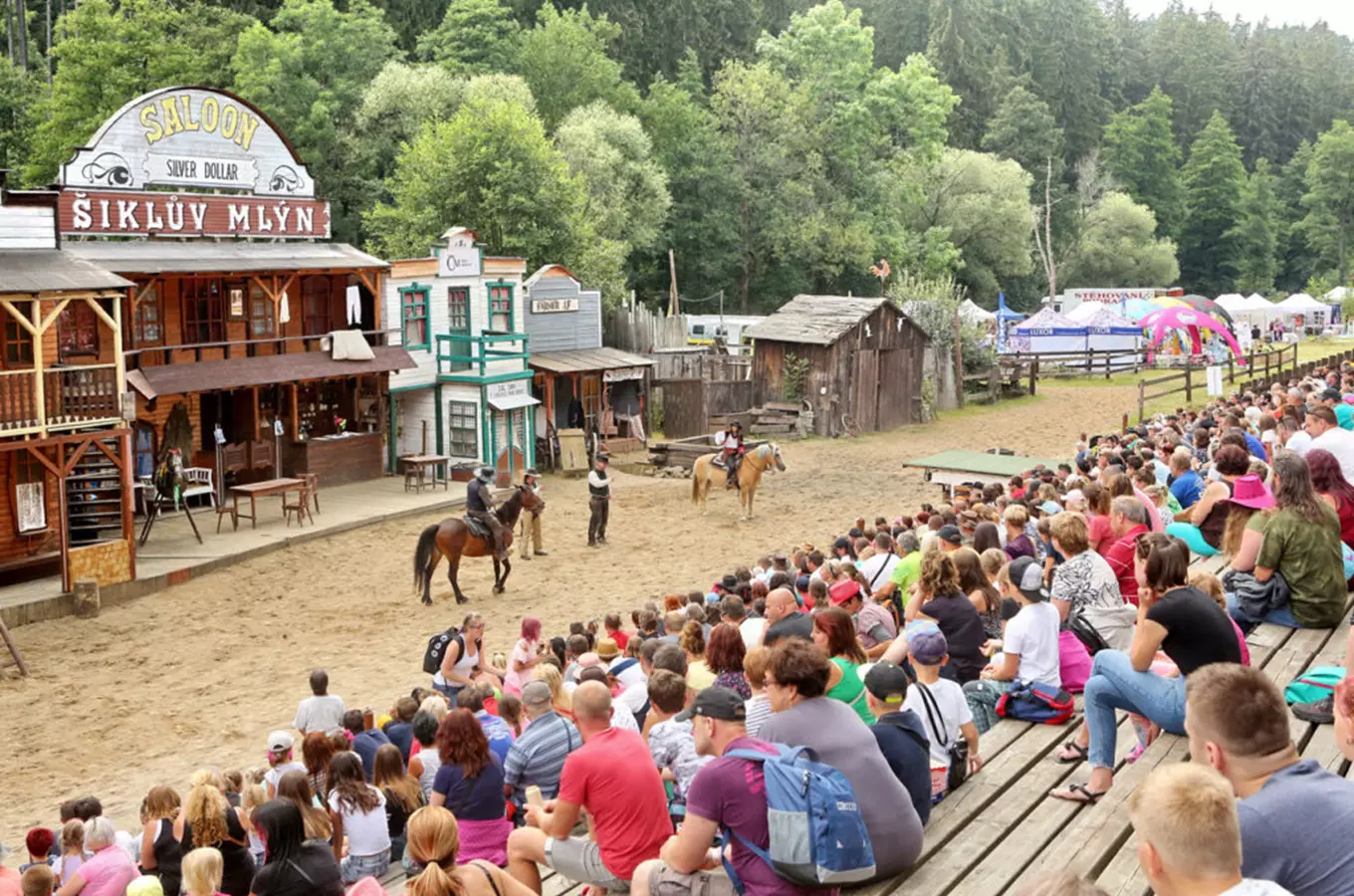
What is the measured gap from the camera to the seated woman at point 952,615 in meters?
9.16

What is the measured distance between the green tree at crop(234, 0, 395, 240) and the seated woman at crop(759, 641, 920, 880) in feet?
→ 138

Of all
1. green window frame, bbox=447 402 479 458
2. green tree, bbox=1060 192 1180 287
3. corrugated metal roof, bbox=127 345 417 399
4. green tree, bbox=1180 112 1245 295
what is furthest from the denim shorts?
green tree, bbox=1180 112 1245 295

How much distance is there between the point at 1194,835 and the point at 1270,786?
99 cm

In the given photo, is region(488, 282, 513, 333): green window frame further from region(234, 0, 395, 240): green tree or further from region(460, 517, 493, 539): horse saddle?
region(234, 0, 395, 240): green tree

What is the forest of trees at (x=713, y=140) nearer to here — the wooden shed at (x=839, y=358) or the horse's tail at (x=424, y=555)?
the wooden shed at (x=839, y=358)

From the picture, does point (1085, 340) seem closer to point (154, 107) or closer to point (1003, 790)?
point (154, 107)

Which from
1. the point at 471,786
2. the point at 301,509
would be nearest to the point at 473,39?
the point at 301,509

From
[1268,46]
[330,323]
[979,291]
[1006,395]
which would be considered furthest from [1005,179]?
[1268,46]

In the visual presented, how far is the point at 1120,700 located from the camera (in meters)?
7.31

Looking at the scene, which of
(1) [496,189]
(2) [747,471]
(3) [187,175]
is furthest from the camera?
(1) [496,189]

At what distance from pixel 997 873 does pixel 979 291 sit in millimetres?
64714

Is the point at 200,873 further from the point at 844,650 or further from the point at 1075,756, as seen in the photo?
the point at 1075,756

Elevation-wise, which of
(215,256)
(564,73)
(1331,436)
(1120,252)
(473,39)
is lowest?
(1331,436)

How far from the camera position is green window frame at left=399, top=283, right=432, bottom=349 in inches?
1180
